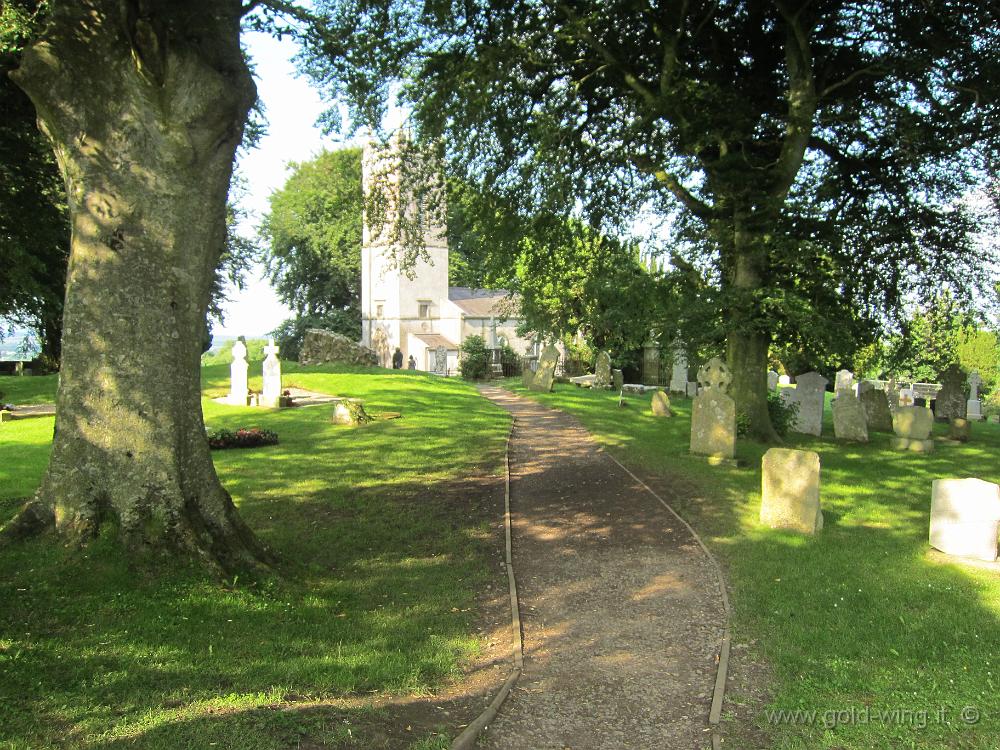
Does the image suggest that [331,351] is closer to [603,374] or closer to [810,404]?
[603,374]

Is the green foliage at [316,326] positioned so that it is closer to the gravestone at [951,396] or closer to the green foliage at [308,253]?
the green foliage at [308,253]

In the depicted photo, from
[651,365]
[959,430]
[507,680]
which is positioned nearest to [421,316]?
[651,365]

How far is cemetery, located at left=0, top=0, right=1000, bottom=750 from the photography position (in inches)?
194

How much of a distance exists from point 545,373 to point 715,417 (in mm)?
16308

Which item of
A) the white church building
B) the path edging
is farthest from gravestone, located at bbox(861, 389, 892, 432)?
the white church building

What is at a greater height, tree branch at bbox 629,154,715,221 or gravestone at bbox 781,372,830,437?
tree branch at bbox 629,154,715,221

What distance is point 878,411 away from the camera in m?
21.5

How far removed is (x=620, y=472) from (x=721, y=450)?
2416 mm

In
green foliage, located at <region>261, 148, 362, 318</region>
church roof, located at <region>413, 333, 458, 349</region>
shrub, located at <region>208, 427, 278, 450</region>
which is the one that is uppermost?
green foliage, located at <region>261, 148, 362, 318</region>

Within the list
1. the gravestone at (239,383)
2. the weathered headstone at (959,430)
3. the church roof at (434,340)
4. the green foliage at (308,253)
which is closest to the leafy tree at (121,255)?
the gravestone at (239,383)

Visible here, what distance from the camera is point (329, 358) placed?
3991cm

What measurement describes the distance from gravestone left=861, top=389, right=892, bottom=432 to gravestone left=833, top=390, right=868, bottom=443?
2.96 meters

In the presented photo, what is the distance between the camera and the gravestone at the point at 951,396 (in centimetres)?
2245

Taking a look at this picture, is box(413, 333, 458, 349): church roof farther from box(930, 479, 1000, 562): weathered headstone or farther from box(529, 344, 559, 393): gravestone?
box(930, 479, 1000, 562): weathered headstone
